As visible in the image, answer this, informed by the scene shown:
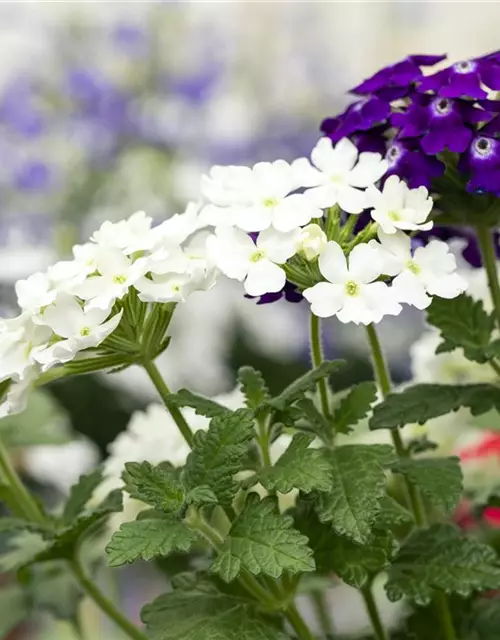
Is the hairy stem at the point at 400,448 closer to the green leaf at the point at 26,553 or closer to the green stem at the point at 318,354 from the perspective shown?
the green stem at the point at 318,354

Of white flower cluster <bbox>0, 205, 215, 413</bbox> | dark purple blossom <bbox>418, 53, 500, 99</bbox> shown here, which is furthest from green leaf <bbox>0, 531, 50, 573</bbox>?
dark purple blossom <bbox>418, 53, 500, 99</bbox>

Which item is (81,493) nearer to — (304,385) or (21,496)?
(21,496)

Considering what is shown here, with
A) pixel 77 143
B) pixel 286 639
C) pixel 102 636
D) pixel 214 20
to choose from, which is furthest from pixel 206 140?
pixel 286 639

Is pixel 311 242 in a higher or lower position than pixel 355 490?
higher

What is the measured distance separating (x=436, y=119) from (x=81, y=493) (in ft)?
0.95

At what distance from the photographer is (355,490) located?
412 millimetres

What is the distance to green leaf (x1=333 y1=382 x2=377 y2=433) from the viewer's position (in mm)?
477

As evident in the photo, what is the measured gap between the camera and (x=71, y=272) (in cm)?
45

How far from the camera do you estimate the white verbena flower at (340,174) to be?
43cm

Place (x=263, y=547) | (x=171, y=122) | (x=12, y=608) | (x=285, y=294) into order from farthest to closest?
(x=171, y=122) < (x=12, y=608) < (x=285, y=294) < (x=263, y=547)

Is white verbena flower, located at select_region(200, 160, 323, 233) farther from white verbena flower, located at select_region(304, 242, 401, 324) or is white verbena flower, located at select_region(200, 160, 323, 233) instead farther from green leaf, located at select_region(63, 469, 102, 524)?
green leaf, located at select_region(63, 469, 102, 524)

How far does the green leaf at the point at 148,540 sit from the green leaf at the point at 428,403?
0.13m

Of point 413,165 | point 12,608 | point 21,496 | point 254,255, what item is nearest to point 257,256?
point 254,255

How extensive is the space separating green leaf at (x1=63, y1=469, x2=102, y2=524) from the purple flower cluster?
242 millimetres
